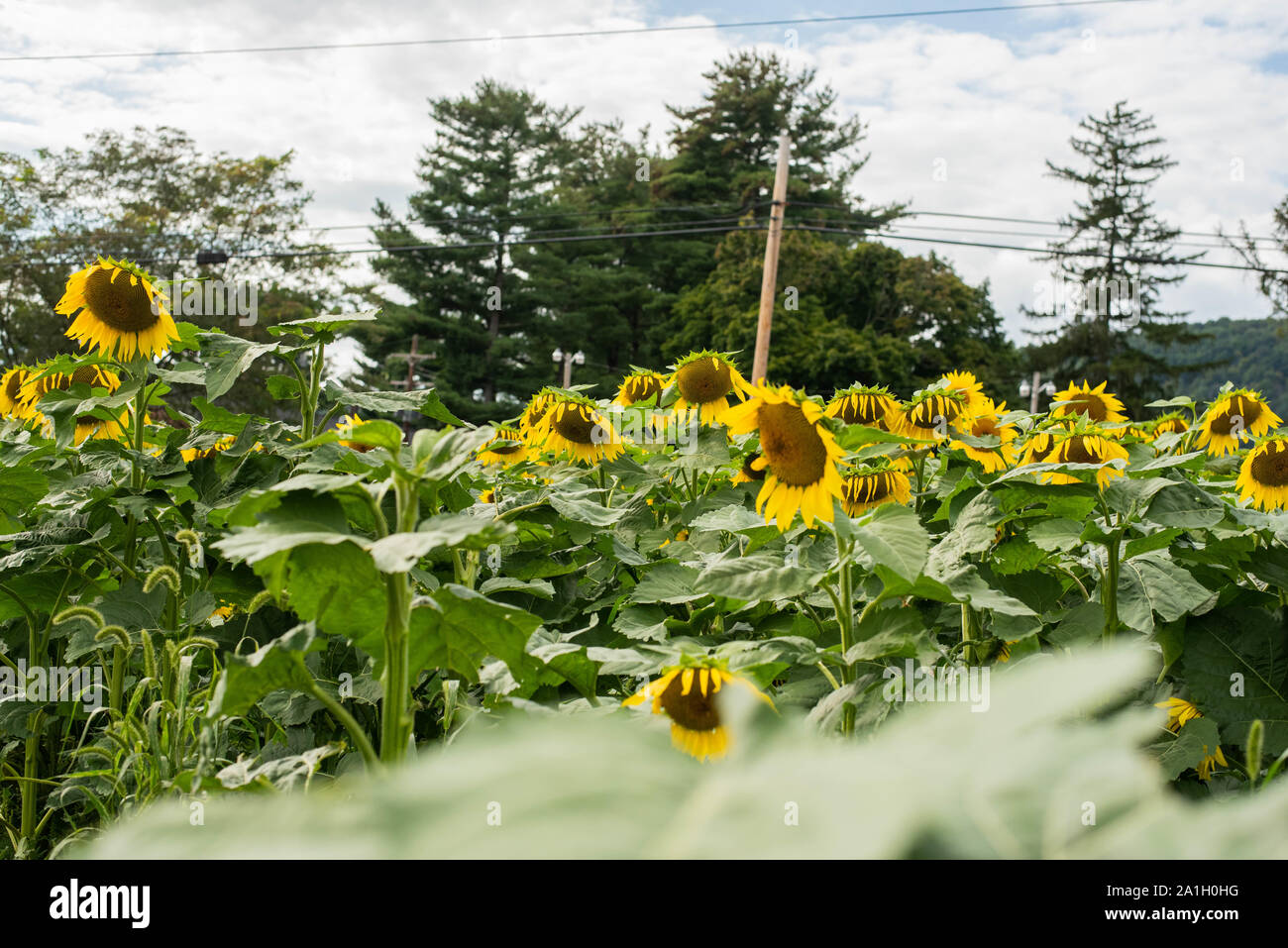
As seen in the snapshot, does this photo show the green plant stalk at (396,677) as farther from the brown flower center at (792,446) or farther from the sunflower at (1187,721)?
the sunflower at (1187,721)

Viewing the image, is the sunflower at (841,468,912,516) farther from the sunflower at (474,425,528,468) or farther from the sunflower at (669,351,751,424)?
the sunflower at (474,425,528,468)

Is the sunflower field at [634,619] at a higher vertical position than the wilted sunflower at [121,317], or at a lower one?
lower

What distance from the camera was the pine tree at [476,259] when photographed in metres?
37.1

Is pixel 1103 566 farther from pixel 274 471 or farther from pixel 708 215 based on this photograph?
pixel 708 215

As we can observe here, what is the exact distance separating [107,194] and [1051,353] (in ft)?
120

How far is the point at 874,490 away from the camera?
250 centimetres

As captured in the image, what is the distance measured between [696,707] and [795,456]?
665 millimetres

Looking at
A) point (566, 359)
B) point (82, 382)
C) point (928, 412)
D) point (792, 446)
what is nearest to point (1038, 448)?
point (928, 412)

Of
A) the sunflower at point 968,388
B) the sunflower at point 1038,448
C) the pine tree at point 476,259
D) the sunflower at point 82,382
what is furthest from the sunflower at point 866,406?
the pine tree at point 476,259

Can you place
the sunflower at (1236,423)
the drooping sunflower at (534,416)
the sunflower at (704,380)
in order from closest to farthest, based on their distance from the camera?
the sunflower at (704,380) → the sunflower at (1236,423) → the drooping sunflower at (534,416)

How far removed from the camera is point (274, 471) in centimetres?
224

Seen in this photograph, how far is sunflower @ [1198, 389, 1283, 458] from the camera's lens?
3168mm

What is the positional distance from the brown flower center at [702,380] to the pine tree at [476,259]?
33388 millimetres

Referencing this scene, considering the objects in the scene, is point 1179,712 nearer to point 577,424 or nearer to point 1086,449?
point 1086,449
